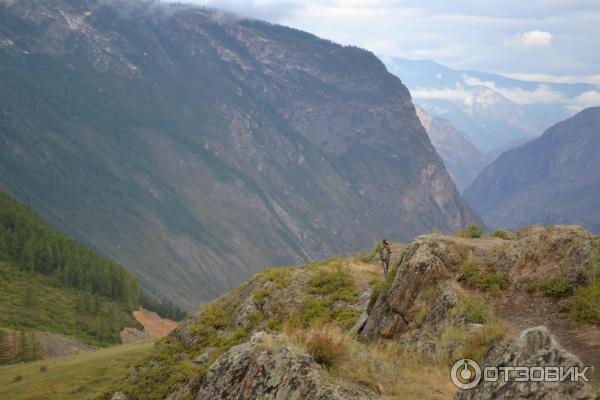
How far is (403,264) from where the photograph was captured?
1895cm

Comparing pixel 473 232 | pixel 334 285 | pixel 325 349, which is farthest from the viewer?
pixel 473 232

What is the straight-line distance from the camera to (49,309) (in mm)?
105312

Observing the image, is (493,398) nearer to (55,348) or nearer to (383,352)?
(383,352)

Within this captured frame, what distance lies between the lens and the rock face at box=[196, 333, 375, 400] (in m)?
11.9

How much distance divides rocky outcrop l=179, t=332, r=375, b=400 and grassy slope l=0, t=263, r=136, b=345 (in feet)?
284

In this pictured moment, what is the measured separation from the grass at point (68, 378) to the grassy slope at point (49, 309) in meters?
42.5

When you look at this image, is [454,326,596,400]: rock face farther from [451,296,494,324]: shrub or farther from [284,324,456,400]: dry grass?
[451,296,494,324]: shrub

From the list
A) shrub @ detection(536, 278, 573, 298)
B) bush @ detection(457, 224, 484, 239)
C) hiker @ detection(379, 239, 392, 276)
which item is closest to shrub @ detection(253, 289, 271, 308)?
hiker @ detection(379, 239, 392, 276)

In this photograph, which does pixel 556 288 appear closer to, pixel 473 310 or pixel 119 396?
pixel 473 310

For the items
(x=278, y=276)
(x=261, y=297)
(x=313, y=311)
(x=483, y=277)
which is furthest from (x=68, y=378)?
(x=483, y=277)

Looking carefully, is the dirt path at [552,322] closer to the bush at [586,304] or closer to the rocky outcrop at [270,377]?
the bush at [586,304]

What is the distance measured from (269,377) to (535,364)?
533 centimetres

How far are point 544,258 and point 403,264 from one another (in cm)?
434

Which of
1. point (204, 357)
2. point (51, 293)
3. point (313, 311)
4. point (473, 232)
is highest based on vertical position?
point (473, 232)
